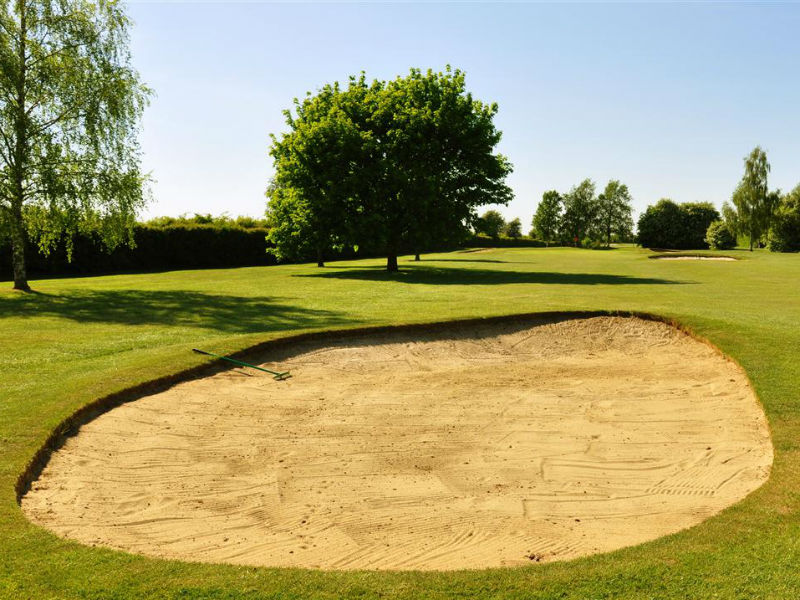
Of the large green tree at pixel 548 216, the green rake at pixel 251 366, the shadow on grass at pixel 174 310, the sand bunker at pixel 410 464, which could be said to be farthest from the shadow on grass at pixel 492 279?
the large green tree at pixel 548 216

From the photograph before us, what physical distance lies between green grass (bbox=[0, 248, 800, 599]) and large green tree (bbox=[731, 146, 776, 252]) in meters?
55.7

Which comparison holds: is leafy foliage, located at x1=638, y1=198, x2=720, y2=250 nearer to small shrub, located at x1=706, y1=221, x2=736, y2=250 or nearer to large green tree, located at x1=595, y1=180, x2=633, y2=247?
small shrub, located at x1=706, y1=221, x2=736, y2=250

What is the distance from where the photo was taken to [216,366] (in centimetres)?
1148

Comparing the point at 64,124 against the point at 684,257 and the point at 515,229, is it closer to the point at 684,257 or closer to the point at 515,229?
the point at 684,257

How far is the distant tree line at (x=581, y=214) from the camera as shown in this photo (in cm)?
11300

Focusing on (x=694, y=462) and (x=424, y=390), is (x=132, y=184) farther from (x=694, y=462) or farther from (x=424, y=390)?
(x=694, y=462)

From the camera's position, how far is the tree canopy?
3344 centimetres

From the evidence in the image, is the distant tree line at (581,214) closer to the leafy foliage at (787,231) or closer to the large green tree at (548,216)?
the large green tree at (548,216)

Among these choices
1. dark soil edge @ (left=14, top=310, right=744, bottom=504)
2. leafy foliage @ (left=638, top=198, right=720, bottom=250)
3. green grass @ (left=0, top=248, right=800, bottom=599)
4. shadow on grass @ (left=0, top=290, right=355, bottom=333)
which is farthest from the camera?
leafy foliage @ (left=638, top=198, right=720, bottom=250)

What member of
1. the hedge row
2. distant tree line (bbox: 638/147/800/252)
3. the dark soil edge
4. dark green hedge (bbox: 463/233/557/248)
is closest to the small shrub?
distant tree line (bbox: 638/147/800/252)

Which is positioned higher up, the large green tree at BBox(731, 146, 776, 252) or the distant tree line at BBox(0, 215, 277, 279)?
the large green tree at BBox(731, 146, 776, 252)

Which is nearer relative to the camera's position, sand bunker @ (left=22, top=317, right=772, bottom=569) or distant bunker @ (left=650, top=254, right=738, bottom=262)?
sand bunker @ (left=22, top=317, right=772, bottom=569)

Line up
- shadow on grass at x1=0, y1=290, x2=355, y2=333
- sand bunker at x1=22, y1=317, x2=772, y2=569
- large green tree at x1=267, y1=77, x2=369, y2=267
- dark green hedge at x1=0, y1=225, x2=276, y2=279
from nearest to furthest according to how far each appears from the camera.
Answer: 1. sand bunker at x1=22, y1=317, x2=772, y2=569
2. shadow on grass at x1=0, y1=290, x2=355, y2=333
3. large green tree at x1=267, y1=77, x2=369, y2=267
4. dark green hedge at x1=0, y1=225, x2=276, y2=279

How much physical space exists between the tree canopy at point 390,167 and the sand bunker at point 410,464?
22597 millimetres
